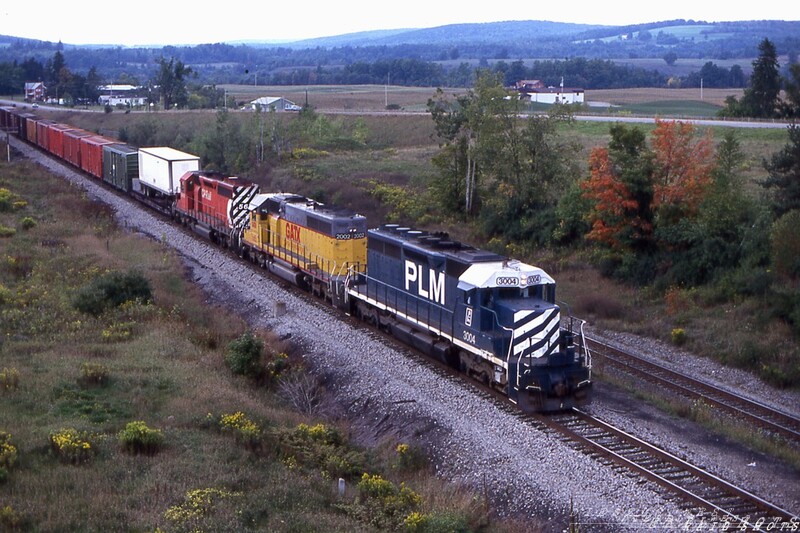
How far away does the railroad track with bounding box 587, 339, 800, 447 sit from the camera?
1808 cm

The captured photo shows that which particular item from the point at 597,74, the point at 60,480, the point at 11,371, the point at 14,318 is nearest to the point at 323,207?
the point at 14,318

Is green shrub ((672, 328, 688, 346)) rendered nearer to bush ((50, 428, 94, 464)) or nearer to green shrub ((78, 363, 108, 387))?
green shrub ((78, 363, 108, 387))

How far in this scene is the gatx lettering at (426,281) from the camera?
2072cm

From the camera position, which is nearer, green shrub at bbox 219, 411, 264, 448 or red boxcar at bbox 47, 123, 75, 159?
green shrub at bbox 219, 411, 264, 448

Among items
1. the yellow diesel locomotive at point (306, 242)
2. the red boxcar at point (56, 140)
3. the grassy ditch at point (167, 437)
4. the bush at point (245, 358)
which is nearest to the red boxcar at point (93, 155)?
the red boxcar at point (56, 140)

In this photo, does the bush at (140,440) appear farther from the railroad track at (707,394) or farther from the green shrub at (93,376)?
the railroad track at (707,394)

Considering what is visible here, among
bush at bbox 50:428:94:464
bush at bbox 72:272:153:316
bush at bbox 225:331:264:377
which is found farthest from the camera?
bush at bbox 72:272:153:316

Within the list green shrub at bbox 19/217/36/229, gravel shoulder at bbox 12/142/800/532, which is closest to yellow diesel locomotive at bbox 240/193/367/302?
gravel shoulder at bbox 12/142/800/532

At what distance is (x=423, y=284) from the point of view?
21.6m

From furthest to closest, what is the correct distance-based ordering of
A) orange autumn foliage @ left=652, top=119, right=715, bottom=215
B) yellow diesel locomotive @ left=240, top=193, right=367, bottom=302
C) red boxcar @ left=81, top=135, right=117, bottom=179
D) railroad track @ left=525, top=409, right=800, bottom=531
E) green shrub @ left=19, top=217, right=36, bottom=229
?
red boxcar @ left=81, top=135, right=117, bottom=179, green shrub @ left=19, top=217, right=36, bottom=229, orange autumn foliage @ left=652, top=119, right=715, bottom=215, yellow diesel locomotive @ left=240, top=193, right=367, bottom=302, railroad track @ left=525, top=409, right=800, bottom=531

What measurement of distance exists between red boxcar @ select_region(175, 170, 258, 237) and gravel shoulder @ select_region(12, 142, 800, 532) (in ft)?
30.9

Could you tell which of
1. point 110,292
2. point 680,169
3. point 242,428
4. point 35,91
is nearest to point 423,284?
point 242,428

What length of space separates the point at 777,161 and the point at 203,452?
2196cm

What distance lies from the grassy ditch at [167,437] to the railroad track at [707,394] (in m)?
7.45
